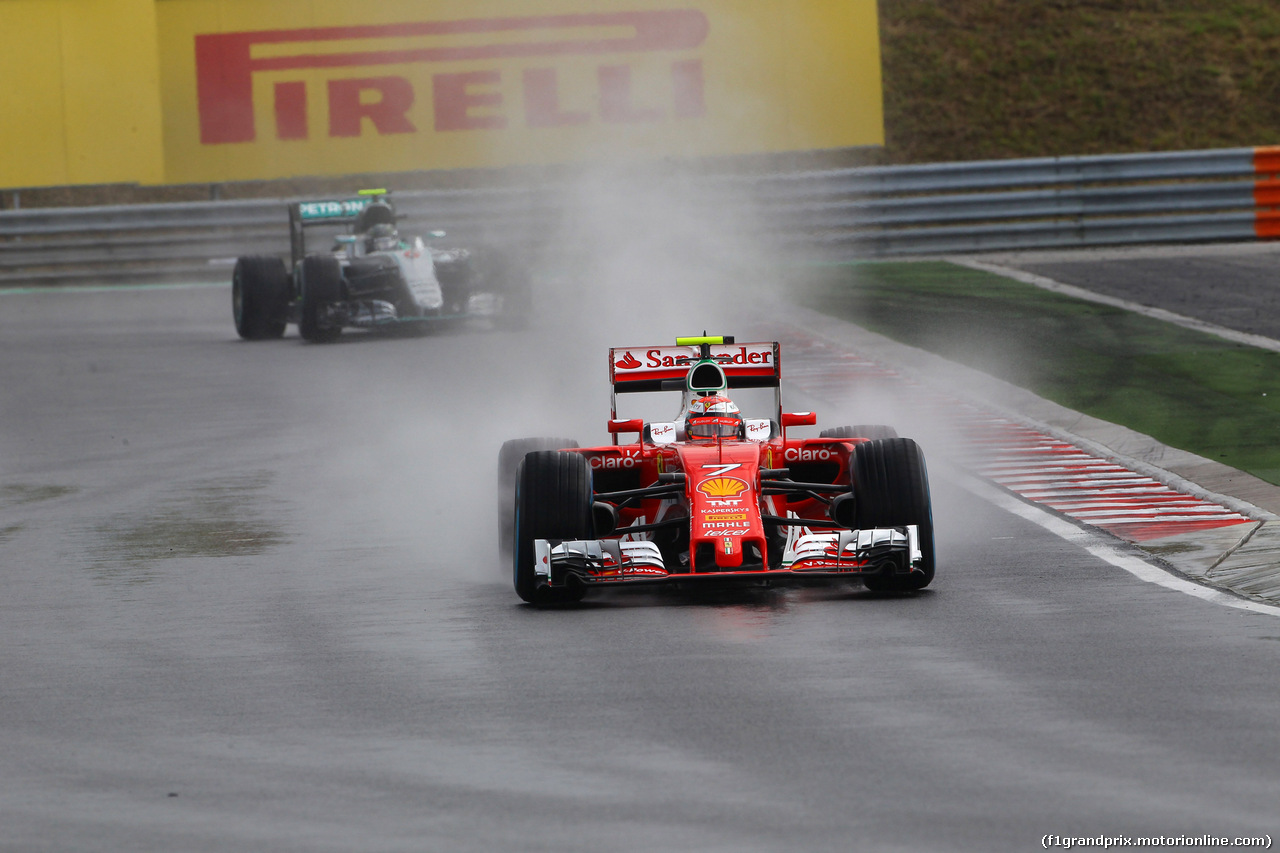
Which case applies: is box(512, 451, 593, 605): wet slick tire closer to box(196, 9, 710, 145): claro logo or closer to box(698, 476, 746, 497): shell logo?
box(698, 476, 746, 497): shell logo

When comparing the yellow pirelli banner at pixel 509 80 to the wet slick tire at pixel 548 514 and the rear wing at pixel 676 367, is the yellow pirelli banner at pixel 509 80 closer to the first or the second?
the rear wing at pixel 676 367

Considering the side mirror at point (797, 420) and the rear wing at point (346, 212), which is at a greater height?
the rear wing at point (346, 212)

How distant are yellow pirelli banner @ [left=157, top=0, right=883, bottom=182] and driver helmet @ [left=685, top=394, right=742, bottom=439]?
18.5 m

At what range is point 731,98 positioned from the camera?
28047 millimetres

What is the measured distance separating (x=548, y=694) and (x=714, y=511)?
1925 mm

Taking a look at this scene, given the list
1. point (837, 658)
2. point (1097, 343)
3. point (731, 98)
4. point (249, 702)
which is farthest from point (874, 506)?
point (731, 98)

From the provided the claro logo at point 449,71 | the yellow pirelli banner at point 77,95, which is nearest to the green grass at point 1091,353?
the claro logo at point 449,71

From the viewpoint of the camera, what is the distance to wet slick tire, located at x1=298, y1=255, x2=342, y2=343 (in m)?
20.7

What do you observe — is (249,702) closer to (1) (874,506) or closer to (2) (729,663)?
(2) (729,663)

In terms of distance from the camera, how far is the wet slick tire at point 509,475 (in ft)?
32.3

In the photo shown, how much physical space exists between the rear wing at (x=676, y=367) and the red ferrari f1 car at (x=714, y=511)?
299mm

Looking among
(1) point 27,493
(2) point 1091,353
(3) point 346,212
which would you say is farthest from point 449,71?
(1) point 27,493

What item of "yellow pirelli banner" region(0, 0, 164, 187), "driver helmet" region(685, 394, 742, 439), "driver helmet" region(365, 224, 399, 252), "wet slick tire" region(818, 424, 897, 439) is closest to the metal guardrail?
"yellow pirelli banner" region(0, 0, 164, 187)

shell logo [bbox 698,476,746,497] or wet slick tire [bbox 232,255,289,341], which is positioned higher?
wet slick tire [bbox 232,255,289,341]
